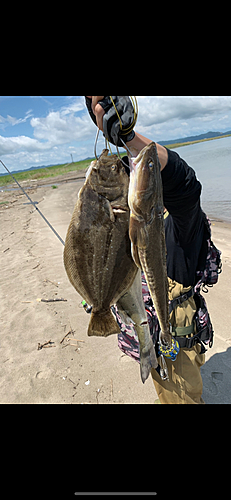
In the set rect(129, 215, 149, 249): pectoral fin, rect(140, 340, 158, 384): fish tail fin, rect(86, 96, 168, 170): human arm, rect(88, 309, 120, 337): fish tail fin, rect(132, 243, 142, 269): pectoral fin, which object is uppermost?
rect(86, 96, 168, 170): human arm

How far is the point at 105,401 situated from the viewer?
3291 millimetres

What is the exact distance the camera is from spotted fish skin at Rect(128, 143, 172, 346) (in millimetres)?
1323

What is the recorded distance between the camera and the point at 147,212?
136cm

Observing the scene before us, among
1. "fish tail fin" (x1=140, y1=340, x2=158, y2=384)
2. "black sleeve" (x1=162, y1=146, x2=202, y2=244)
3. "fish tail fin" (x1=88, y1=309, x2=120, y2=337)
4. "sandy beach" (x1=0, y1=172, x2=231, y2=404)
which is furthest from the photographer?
"sandy beach" (x1=0, y1=172, x2=231, y2=404)

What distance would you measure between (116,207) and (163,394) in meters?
2.21

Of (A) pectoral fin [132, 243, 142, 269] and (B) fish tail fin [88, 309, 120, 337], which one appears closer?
(A) pectoral fin [132, 243, 142, 269]

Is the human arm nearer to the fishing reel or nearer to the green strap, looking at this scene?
the fishing reel

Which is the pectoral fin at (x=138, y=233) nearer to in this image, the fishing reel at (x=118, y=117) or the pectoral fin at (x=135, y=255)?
the pectoral fin at (x=135, y=255)

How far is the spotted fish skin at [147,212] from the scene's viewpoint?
1323 millimetres

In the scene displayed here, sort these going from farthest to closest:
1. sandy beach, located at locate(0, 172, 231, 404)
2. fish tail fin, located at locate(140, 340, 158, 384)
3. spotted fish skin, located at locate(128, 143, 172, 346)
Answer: sandy beach, located at locate(0, 172, 231, 404)
fish tail fin, located at locate(140, 340, 158, 384)
spotted fish skin, located at locate(128, 143, 172, 346)

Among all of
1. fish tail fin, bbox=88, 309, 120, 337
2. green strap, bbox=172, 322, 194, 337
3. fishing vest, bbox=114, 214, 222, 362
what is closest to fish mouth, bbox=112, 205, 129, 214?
fish tail fin, bbox=88, 309, 120, 337

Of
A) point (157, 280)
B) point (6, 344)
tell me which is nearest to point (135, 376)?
point (6, 344)

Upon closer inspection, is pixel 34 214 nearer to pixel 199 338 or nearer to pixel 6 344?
pixel 6 344
